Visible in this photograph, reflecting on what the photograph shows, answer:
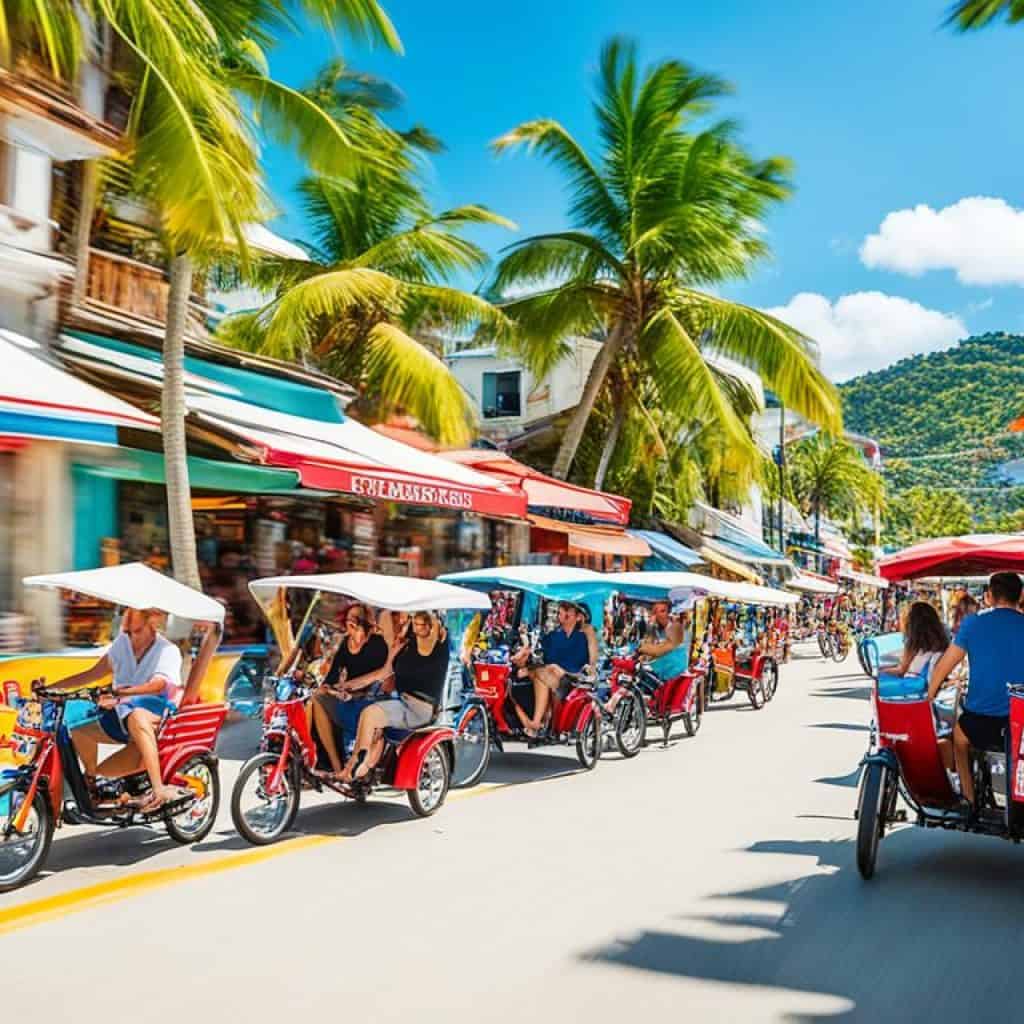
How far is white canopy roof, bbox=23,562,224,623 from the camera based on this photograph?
7.06 m

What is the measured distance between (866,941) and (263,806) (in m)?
3.95

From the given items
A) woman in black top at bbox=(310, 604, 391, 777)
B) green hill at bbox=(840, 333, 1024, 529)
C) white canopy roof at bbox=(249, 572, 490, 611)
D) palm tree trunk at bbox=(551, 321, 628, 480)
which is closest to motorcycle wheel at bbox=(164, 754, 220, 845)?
woman in black top at bbox=(310, 604, 391, 777)

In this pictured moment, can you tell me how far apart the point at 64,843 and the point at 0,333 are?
22.9ft

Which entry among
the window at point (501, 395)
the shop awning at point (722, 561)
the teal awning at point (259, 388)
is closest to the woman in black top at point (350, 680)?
the teal awning at point (259, 388)

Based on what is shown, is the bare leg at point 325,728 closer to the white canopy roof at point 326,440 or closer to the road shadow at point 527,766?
the road shadow at point 527,766

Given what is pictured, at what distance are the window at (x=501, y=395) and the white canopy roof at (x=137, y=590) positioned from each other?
28.7 meters

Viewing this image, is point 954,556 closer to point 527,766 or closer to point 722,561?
point 527,766

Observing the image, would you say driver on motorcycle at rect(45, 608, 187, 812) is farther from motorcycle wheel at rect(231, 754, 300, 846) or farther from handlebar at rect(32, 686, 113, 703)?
motorcycle wheel at rect(231, 754, 300, 846)

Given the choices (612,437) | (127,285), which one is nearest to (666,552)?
(612,437)

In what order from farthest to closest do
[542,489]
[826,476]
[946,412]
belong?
[946,412]
[826,476]
[542,489]

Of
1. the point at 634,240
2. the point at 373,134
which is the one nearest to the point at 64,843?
the point at 373,134

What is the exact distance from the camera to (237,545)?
16.6 m

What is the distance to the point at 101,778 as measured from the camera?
6945 mm

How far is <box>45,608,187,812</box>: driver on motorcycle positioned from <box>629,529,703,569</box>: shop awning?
19.6 metres
